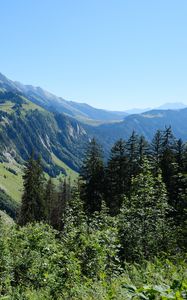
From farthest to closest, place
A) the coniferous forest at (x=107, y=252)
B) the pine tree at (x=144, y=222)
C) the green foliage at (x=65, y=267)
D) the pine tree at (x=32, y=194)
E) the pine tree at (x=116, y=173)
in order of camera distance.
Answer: the pine tree at (x=32, y=194), the pine tree at (x=116, y=173), the pine tree at (x=144, y=222), the green foliage at (x=65, y=267), the coniferous forest at (x=107, y=252)

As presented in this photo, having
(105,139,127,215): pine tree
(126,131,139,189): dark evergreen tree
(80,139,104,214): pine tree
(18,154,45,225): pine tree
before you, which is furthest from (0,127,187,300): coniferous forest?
(18,154,45,225): pine tree

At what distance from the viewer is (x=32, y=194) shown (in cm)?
6444

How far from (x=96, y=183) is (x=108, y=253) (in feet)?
156

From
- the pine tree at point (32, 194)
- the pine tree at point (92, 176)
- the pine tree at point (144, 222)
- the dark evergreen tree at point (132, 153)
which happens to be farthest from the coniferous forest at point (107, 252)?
the pine tree at point (32, 194)

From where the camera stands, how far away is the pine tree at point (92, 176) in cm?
6022

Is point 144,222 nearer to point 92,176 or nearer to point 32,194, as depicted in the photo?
point 92,176

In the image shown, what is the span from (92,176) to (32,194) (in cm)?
1130

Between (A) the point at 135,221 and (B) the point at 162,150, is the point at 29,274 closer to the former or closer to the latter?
(A) the point at 135,221

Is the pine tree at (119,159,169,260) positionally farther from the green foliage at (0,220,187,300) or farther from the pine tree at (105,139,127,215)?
the pine tree at (105,139,127,215)

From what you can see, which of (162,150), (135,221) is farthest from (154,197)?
(162,150)

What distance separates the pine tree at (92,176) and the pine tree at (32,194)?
8.78 m

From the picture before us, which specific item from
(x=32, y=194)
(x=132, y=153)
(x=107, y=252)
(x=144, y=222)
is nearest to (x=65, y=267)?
Answer: (x=107, y=252)

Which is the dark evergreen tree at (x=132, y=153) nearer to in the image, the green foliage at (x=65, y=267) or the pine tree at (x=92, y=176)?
the pine tree at (x=92, y=176)

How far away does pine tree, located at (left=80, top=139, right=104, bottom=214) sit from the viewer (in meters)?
60.2
